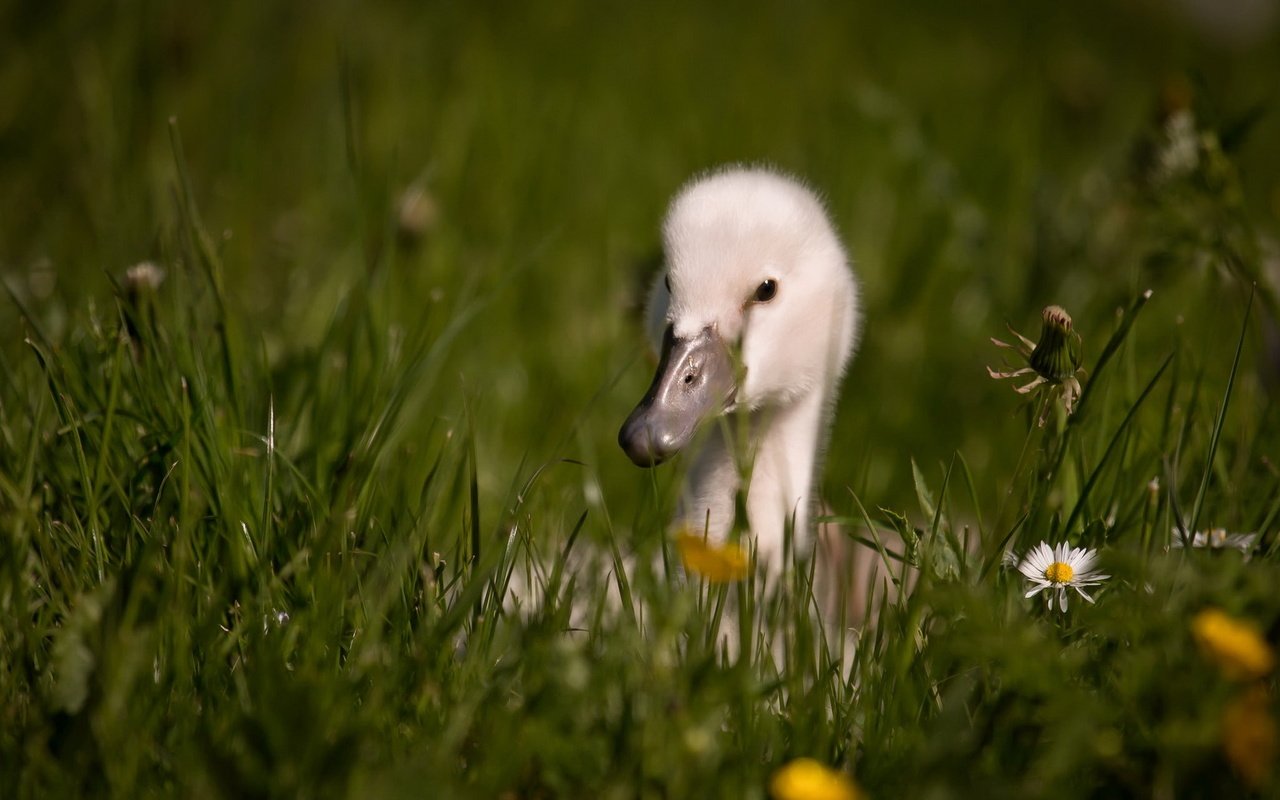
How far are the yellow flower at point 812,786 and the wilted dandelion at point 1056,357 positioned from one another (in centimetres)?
70

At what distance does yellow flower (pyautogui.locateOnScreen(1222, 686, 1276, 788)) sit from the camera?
128 centimetres

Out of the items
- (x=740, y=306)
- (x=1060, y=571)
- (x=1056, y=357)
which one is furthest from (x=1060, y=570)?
(x=740, y=306)

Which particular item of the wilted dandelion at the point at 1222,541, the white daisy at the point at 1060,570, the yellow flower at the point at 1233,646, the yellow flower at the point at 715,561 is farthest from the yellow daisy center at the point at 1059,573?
the yellow flower at the point at 715,561

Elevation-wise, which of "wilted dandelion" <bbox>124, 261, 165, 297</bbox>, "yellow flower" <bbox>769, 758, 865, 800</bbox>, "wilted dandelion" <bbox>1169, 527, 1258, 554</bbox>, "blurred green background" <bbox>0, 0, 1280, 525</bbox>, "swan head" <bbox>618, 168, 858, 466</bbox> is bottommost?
"yellow flower" <bbox>769, 758, 865, 800</bbox>

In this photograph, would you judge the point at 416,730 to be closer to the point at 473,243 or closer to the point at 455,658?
the point at 455,658

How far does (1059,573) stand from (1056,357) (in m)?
0.33

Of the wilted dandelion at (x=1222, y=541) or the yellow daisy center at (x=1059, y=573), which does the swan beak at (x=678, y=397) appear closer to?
the yellow daisy center at (x=1059, y=573)

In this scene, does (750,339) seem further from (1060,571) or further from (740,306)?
(1060,571)

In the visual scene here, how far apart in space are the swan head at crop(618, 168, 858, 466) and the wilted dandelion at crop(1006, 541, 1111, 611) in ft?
1.93

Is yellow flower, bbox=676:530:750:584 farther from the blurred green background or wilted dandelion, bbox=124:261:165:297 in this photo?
wilted dandelion, bbox=124:261:165:297

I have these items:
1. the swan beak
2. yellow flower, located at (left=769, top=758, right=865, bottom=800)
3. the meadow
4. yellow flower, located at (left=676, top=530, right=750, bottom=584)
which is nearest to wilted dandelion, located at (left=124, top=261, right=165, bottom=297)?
the meadow

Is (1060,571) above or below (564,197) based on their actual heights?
below

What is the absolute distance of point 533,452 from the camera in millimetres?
3053

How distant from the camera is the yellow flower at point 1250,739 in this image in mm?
1282
